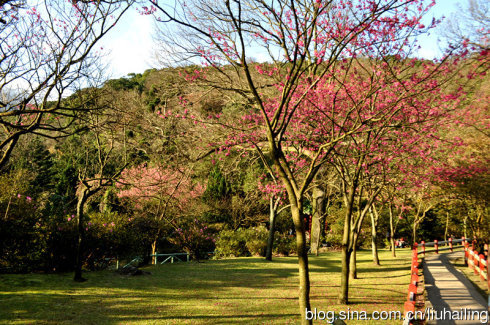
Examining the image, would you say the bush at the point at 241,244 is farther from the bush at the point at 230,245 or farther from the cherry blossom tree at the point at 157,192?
the cherry blossom tree at the point at 157,192

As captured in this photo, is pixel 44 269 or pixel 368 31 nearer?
pixel 368 31

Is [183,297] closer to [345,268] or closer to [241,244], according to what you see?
[345,268]

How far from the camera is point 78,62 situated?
25.5ft

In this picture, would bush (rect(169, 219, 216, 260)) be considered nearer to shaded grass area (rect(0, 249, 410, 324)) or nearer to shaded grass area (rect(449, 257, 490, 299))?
shaded grass area (rect(0, 249, 410, 324))

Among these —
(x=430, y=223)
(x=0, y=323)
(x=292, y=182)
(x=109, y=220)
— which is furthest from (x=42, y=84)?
(x=430, y=223)

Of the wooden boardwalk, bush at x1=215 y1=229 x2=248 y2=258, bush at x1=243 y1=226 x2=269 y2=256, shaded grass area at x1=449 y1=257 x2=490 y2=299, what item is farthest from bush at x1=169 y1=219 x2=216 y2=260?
shaded grass area at x1=449 y1=257 x2=490 y2=299

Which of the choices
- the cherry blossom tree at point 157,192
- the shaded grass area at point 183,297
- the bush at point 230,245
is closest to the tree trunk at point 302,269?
the shaded grass area at point 183,297

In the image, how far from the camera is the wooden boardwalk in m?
7.29

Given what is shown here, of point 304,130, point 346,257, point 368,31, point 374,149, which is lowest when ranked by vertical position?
point 346,257

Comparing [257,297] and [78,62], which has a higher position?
[78,62]

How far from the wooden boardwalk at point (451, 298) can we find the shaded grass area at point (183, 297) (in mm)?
→ 761

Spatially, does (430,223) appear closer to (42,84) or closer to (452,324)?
(452,324)

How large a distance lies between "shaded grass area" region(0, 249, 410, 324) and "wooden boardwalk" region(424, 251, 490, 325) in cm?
76

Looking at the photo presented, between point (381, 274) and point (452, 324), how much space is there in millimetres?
5890
